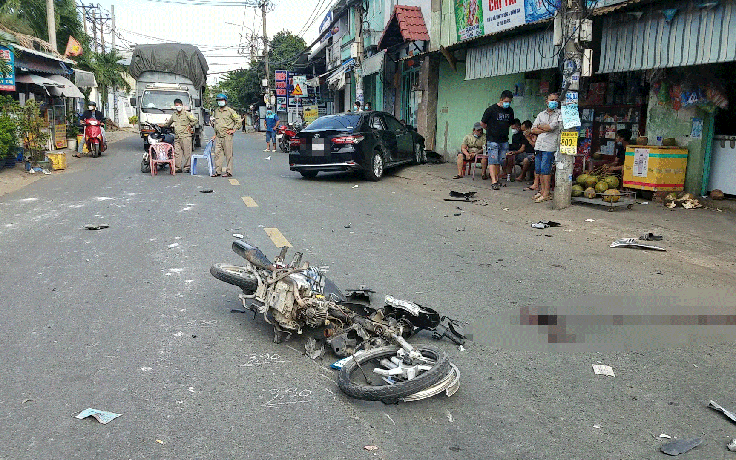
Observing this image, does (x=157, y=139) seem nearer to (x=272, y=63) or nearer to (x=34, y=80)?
(x=34, y=80)

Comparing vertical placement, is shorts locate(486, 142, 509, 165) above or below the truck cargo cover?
below

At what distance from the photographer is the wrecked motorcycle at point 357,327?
3557 millimetres

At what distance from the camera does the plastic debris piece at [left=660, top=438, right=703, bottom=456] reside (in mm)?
3051

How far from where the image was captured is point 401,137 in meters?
16.7

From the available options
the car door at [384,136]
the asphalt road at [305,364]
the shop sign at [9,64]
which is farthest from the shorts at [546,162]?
the shop sign at [9,64]

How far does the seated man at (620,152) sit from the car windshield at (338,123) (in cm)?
583

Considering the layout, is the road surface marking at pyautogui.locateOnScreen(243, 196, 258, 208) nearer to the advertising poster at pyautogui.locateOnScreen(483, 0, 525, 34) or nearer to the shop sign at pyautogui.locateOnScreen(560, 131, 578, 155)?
the shop sign at pyautogui.locateOnScreen(560, 131, 578, 155)

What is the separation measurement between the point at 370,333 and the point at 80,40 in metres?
33.2

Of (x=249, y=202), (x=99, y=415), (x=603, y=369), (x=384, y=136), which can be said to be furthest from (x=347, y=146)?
(x=99, y=415)

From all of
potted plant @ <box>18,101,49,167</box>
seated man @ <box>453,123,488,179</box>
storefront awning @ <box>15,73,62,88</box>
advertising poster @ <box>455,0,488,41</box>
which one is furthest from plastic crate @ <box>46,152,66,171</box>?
advertising poster @ <box>455,0,488,41</box>

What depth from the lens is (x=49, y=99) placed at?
24953mm

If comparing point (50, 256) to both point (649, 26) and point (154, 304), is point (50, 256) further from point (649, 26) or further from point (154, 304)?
point (649, 26)

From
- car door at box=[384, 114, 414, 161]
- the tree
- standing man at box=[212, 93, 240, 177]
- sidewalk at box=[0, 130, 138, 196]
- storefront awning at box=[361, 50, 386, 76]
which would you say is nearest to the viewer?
sidewalk at box=[0, 130, 138, 196]

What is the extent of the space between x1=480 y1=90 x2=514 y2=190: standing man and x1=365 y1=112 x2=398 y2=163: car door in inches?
119
